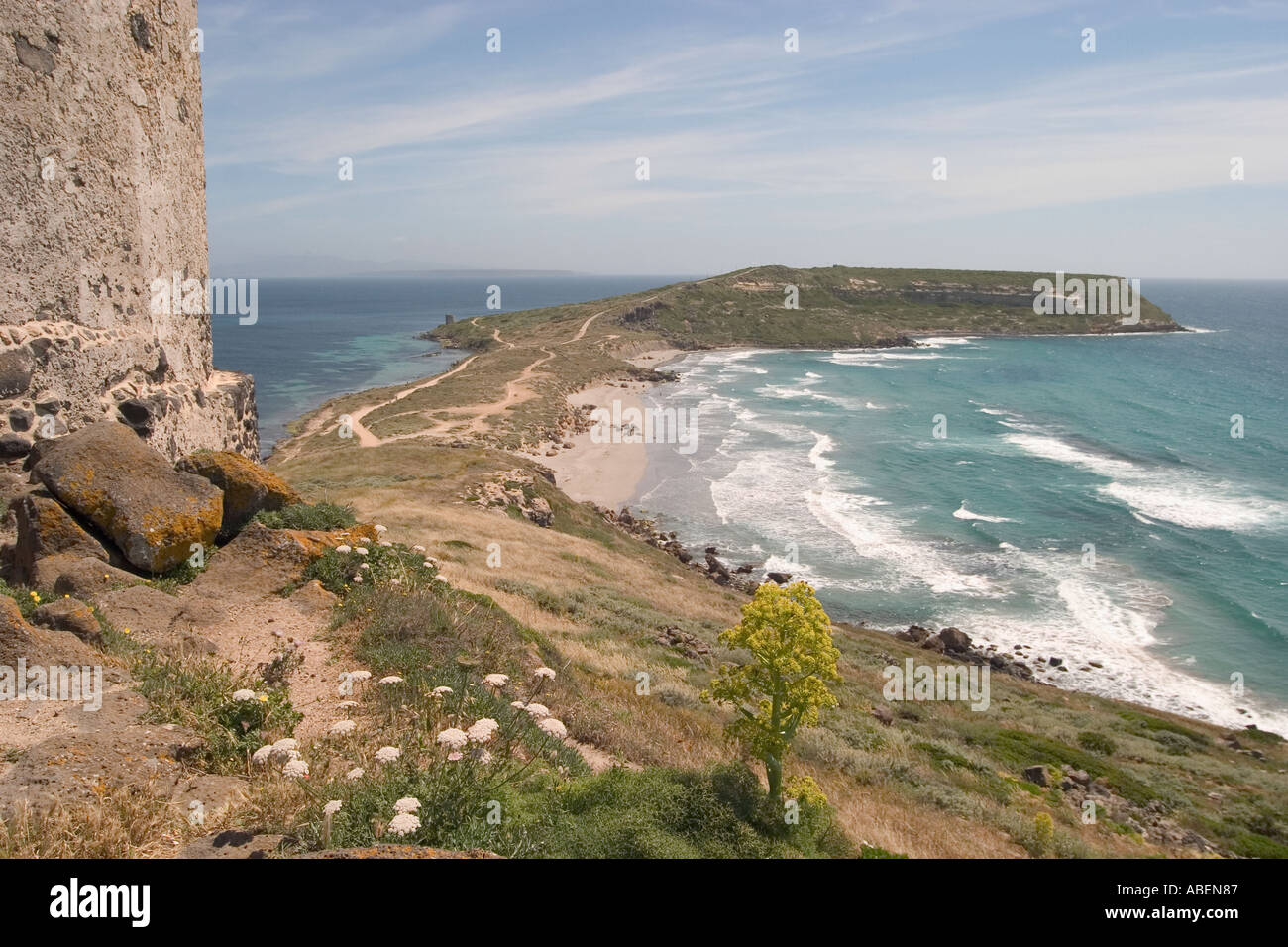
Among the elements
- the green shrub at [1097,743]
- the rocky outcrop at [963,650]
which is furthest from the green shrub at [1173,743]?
the rocky outcrop at [963,650]

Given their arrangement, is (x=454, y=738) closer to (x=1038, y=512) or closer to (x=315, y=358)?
(x=1038, y=512)

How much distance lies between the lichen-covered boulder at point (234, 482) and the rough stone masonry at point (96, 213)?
1.15 meters

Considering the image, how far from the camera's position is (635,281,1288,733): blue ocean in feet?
93.0

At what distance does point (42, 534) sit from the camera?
397 inches

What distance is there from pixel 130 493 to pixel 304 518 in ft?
9.73

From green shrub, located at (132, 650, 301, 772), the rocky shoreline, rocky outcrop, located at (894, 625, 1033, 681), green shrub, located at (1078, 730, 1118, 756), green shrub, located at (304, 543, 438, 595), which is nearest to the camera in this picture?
green shrub, located at (132, 650, 301, 772)

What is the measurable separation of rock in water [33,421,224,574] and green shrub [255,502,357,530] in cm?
127

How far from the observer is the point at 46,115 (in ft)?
35.8

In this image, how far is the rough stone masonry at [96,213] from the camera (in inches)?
425

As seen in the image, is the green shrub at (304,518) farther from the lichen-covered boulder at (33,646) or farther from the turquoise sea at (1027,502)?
the turquoise sea at (1027,502)

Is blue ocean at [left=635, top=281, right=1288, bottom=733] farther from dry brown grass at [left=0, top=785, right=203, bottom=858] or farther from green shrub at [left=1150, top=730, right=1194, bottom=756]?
dry brown grass at [left=0, top=785, right=203, bottom=858]

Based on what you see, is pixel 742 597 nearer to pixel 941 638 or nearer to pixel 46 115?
pixel 941 638

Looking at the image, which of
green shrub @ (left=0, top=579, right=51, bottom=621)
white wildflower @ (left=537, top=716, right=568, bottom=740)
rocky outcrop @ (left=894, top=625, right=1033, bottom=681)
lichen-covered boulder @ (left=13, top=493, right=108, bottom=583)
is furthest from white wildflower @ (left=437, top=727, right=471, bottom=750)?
rocky outcrop @ (left=894, top=625, right=1033, bottom=681)

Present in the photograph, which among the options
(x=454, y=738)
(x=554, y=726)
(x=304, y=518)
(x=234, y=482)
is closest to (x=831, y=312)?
(x=304, y=518)
